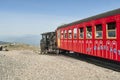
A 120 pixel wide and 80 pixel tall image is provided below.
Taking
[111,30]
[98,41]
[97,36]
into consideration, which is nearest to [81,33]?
[97,36]

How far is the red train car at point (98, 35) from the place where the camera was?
54.1 ft

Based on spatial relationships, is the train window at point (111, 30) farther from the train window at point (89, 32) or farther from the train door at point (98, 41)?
the train window at point (89, 32)

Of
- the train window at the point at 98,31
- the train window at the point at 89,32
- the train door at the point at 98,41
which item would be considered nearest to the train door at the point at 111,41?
the train door at the point at 98,41

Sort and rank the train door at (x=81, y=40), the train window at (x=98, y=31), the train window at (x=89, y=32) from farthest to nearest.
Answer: the train door at (x=81, y=40), the train window at (x=89, y=32), the train window at (x=98, y=31)

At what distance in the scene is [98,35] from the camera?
18.9 m

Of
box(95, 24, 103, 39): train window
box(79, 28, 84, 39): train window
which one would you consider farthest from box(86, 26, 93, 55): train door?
box(79, 28, 84, 39): train window

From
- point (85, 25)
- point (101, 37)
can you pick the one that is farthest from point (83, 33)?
point (101, 37)

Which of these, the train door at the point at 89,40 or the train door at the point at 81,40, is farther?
the train door at the point at 81,40

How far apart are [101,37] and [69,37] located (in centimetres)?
861

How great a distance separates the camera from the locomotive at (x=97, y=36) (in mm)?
16516

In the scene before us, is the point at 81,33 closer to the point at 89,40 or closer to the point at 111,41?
the point at 89,40

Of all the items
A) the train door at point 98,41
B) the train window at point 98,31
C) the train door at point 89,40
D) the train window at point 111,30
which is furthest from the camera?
the train door at point 89,40

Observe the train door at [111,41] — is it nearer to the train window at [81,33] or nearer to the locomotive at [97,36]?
the locomotive at [97,36]

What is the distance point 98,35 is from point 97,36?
0.21m
